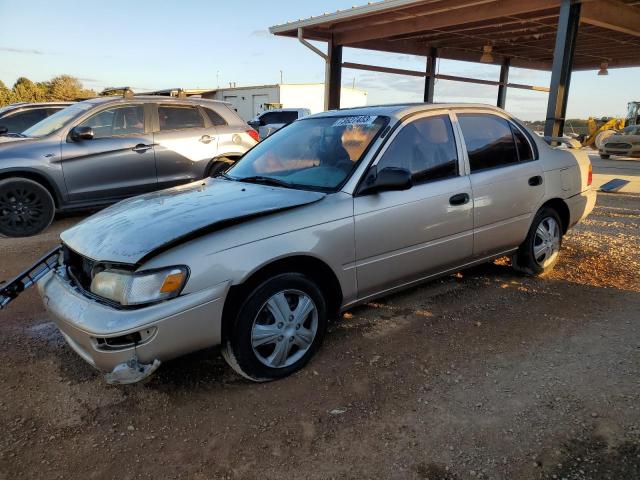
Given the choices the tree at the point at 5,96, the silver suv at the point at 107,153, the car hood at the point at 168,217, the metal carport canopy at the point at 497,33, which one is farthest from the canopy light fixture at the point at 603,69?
the tree at the point at 5,96

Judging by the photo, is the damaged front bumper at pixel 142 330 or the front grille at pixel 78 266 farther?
the front grille at pixel 78 266

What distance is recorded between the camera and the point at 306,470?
2.29 m

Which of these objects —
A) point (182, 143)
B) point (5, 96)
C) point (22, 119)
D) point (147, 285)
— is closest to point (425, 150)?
point (147, 285)

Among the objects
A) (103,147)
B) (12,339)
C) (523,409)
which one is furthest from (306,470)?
(103,147)

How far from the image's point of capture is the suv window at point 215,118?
25.8 feet

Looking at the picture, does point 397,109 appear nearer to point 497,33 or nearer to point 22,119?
point 22,119

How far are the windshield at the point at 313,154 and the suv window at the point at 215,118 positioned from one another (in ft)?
12.6

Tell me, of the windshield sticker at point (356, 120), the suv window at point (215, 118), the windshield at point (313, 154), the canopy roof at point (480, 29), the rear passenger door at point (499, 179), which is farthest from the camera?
the canopy roof at point (480, 29)

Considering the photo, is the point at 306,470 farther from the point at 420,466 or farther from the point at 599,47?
the point at 599,47

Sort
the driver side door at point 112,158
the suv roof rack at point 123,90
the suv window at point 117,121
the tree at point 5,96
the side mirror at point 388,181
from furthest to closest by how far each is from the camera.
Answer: the tree at point 5,96 → the suv roof rack at point 123,90 → the suv window at point 117,121 → the driver side door at point 112,158 → the side mirror at point 388,181

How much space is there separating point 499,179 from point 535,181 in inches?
20.9

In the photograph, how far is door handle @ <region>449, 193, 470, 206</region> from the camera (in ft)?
12.4

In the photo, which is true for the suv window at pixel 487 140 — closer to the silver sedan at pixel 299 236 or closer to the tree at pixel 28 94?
the silver sedan at pixel 299 236

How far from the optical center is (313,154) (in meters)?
3.81
